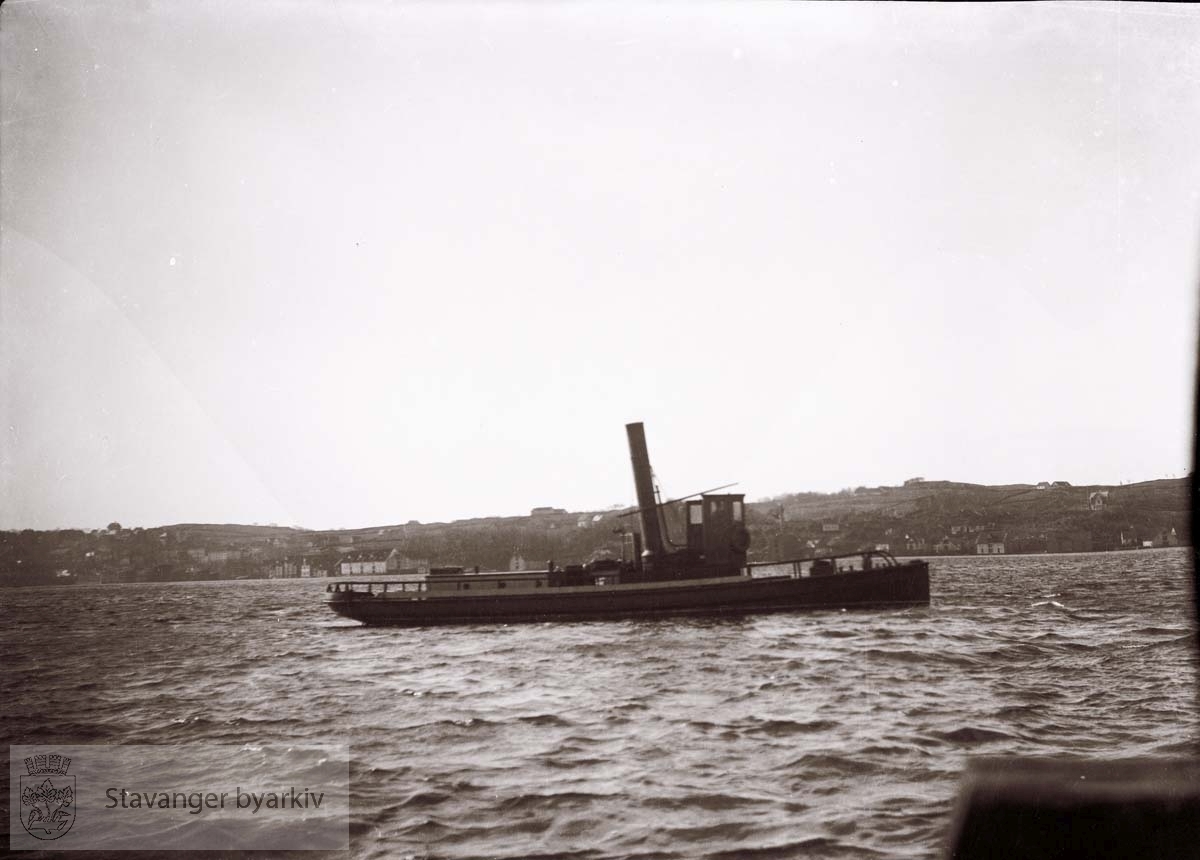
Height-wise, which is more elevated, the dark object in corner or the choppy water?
the dark object in corner

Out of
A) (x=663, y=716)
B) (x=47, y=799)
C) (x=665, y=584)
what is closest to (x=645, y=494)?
(x=665, y=584)

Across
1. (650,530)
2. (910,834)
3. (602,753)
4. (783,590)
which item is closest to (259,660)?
(650,530)

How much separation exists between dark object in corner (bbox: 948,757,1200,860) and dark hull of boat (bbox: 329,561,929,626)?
71.8ft

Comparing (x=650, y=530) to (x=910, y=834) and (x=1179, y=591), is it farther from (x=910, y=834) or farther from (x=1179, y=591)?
(x=1179, y=591)

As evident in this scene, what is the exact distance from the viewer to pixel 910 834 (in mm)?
5859

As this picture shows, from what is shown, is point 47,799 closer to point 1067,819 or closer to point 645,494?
point 1067,819

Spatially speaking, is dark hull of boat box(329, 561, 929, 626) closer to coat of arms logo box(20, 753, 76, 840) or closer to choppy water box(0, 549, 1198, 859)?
choppy water box(0, 549, 1198, 859)

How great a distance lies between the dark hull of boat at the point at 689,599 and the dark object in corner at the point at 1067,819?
71.8ft

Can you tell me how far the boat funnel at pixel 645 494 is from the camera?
2533 cm

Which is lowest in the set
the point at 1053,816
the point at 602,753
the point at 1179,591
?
the point at 1179,591

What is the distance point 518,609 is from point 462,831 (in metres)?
18.7

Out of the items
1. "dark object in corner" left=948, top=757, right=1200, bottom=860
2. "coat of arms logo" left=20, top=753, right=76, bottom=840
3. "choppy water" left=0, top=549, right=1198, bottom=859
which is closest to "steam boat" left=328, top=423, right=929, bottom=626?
"choppy water" left=0, top=549, right=1198, bottom=859

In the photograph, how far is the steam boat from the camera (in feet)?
78.0

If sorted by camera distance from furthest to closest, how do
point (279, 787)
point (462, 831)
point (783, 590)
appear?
point (783, 590) < point (279, 787) < point (462, 831)
